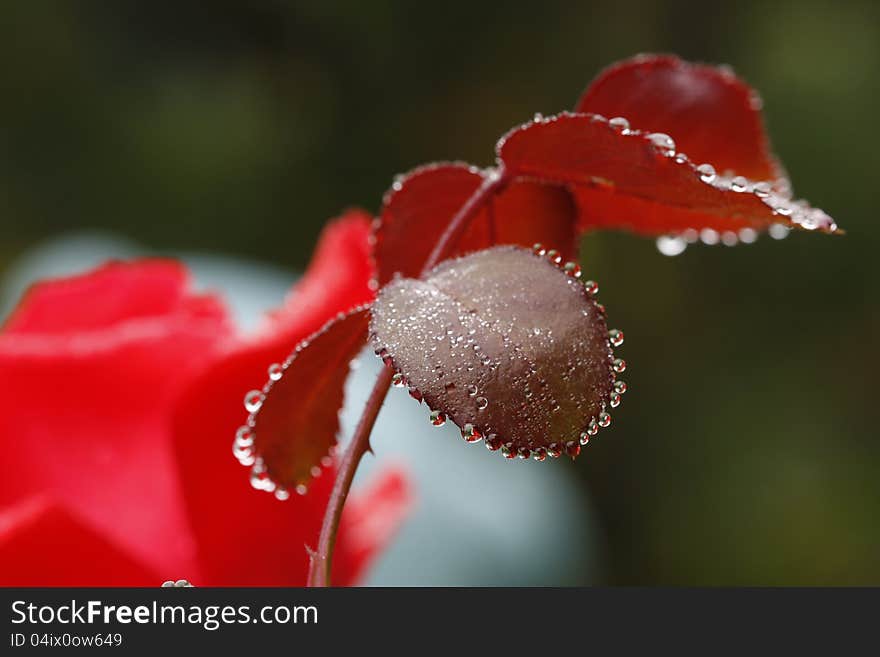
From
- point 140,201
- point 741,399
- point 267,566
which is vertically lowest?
point 741,399

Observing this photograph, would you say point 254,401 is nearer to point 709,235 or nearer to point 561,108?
point 709,235

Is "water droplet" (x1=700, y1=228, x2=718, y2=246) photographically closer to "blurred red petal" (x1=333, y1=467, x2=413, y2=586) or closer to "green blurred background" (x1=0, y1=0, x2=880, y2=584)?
"blurred red petal" (x1=333, y1=467, x2=413, y2=586)

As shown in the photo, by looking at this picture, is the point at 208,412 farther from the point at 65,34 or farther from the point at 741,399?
the point at 65,34

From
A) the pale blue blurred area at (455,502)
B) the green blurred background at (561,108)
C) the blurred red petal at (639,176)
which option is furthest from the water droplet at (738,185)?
the green blurred background at (561,108)

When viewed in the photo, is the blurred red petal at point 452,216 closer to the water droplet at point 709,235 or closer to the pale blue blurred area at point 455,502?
the water droplet at point 709,235

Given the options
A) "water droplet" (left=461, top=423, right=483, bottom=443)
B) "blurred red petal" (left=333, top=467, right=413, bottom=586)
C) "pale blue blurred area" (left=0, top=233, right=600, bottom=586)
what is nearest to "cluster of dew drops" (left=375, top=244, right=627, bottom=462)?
"water droplet" (left=461, top=423, right=483, bottom=443)

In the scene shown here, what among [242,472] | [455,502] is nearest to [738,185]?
[242,472]

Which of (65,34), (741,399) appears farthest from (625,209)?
(65,34)
